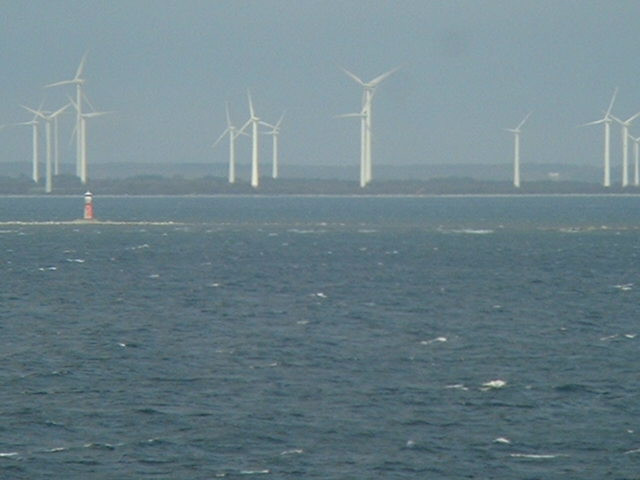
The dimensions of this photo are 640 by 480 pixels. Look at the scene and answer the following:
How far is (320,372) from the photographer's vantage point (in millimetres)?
43094

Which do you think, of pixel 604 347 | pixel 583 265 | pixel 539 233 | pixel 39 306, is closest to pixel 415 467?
pixel 604 347

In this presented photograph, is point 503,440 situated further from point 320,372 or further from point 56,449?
point 320,372

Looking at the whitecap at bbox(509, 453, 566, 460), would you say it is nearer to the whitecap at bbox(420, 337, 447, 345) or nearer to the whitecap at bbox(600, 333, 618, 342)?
the whitecap at bbox(420, 337, 447, 345)

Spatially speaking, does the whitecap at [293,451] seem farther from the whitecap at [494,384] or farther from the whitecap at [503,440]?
the whitecap at [494,384]

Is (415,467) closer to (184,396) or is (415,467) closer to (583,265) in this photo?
(184,396)

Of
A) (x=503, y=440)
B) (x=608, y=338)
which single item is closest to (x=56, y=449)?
(x=503, y=440)

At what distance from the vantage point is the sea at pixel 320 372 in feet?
105

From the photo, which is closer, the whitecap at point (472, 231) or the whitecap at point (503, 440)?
the whitecap at point (503, 440)

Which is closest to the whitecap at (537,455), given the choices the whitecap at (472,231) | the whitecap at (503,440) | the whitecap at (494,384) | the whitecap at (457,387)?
the whitecap at (503,440)

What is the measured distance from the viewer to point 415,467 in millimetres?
31125

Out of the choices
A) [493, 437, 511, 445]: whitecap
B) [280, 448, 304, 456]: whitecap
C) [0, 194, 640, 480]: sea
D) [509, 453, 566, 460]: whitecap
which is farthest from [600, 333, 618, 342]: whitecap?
[280, 448, 304, 456]: whitecap

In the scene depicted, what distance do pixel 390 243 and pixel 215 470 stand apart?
8907 centimetres

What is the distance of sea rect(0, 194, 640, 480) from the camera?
3203 centimetres

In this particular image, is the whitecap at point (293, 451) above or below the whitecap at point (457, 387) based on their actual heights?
below
